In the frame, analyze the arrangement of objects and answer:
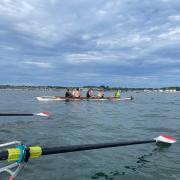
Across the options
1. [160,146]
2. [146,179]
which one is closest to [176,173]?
[146,179]

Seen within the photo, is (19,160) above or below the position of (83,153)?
above

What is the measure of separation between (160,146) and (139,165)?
136 inches

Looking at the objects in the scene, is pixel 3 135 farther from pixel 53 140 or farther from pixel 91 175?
pixel 91 175

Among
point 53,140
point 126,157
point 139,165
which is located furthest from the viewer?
point 53,140

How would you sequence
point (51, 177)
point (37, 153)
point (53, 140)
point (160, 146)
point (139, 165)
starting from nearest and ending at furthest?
point (37, 153), point (51, 177), point (139, 165), point (160, 146), point (53, 140)

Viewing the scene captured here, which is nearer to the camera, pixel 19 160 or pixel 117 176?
pixel 19 160

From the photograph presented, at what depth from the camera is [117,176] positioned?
10211 millimetres

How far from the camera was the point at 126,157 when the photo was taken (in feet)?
41.3

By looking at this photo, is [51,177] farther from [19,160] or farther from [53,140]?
[53,140]

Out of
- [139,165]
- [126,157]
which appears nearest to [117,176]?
[139,165]

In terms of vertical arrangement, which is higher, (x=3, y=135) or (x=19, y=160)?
(x=19, y=160)

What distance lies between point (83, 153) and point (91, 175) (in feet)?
9.43

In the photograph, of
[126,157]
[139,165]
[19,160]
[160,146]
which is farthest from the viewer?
[160,146]

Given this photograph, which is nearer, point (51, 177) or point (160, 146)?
point (51, 177)
